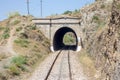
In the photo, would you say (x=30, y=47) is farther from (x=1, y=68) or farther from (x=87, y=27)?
(x=1, y=68)

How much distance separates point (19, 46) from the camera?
43375mm

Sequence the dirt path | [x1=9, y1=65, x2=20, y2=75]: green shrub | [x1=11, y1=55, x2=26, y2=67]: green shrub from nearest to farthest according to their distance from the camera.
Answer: the dirt path
[x1=9, y1=65, x2=20, y2=75]: green shrub
[x1=11, y1=55, x2=26, y2=67]: green shrub

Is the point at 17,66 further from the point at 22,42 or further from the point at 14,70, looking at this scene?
the point at 22,42

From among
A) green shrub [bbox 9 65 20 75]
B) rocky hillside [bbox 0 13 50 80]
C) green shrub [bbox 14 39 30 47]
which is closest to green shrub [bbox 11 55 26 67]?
rocky hillside [bbox 0 13 50 80]

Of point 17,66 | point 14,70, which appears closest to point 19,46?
point 17,66

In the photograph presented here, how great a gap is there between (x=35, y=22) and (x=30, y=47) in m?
9.32

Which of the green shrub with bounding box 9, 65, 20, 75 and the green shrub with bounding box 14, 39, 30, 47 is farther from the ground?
the green shrub with bounding box 14, 39, 30, 47

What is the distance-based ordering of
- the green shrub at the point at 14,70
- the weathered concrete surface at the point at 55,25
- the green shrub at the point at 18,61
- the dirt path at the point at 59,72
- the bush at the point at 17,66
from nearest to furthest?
the dirt path at the point at 59,72
the green shrub at the point at 14,70
the bush at the point at 17,66
the green shrub at the point at 18,61
the weathered concrete surface at the point at 55,25

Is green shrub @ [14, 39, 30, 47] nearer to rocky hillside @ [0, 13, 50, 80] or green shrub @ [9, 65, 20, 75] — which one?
rocky hillside @ [0, 13, 50, 80]

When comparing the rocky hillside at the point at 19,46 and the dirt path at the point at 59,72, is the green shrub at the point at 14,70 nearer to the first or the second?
the rocky hillside at the point at 19,46

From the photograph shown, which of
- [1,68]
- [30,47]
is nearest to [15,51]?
[30,47]

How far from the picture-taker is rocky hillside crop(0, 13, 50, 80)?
93.6 feet

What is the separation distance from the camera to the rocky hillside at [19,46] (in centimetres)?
2852

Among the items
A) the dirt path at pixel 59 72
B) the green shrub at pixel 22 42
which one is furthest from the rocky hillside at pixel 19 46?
the dirt path at pixel 59 72
